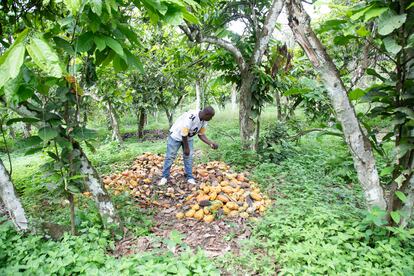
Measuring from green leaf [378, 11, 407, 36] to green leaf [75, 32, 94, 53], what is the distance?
1975 mm

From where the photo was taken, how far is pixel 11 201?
108 inches

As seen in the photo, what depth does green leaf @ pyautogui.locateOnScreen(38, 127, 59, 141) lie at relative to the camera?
7.61 feet

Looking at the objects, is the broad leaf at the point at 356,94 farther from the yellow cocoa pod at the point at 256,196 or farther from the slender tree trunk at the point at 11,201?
the slender tree trunk at the point at 11,201

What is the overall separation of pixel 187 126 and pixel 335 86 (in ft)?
7.35

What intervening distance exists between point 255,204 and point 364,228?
48.9 inches

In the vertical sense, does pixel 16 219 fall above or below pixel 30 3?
below

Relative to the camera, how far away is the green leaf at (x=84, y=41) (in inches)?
77.0

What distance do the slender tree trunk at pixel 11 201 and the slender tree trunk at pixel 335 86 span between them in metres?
2.91

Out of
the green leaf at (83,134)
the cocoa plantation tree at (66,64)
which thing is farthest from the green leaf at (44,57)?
the green leaf at (83,134)

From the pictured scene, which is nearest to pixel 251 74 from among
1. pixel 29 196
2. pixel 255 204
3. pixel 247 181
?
pixel 247 181

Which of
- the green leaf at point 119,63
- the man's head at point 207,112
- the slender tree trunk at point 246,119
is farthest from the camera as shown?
the slender tree trunk at point 246,119

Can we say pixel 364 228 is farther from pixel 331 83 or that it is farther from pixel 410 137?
pixel 331 83

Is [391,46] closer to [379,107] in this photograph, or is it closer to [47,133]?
[379,107]

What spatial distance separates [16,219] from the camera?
2.79 m
